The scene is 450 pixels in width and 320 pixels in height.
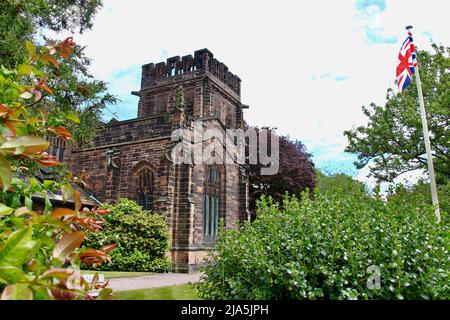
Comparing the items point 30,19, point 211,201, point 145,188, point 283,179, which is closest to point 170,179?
point 145,188

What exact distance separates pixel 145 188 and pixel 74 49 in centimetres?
1119

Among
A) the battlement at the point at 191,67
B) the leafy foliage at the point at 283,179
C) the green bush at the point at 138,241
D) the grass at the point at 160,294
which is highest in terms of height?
the battlement at the point at 191,67

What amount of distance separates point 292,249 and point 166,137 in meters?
14.2

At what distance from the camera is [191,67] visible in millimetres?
29328

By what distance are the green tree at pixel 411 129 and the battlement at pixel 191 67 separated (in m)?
12.9

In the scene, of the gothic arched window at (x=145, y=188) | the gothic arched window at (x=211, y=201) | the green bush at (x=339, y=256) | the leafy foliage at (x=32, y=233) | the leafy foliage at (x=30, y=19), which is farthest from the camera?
the gothic arched window at (x=211, y=201)

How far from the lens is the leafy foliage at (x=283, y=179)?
27.9 metres

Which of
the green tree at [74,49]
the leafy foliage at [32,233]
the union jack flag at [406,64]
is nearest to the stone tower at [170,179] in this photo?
the green tree at [74,49]

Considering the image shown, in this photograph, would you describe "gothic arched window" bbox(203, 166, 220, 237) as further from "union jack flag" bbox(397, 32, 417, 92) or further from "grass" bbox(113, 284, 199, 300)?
"union jack flag" bbox(397, 32, 417, 92)

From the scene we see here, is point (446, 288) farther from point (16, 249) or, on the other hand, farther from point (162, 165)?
point (162, 165)

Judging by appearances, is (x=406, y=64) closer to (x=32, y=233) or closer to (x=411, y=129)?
(x=411, y=129)

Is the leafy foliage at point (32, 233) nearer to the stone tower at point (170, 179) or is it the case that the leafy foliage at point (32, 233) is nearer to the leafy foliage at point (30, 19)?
the leafy foliage at point (30, 19)
